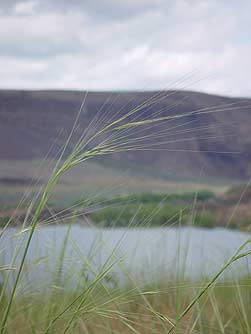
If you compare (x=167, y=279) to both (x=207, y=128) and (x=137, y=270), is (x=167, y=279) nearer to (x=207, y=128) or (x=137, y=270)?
(x=137, y=270)

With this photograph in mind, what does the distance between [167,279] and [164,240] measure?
0.13 m

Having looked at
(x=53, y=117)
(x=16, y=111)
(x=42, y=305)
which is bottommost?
(x=42, y=305)

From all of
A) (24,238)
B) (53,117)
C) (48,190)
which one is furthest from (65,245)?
(53,117)

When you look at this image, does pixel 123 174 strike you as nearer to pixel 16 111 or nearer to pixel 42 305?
pixel 42 305

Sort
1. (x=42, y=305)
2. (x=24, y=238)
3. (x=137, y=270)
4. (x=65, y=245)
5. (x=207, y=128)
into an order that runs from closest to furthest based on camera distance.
→ (x=207, y=128), (x=24, y=238), (x=65, y=245), (x=42, y=305), (x=137, y=270)

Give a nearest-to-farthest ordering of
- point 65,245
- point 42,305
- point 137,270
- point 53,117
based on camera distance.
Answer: point 65,245 < point 42,305 < point 137,270 < point 53,117

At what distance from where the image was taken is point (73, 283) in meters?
1.61

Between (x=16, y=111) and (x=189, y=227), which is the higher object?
(x=16, y=111)

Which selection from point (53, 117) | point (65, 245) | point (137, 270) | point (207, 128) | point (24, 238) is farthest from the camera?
point (53, 117)

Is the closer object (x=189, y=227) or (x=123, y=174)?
(x=123, y=174)

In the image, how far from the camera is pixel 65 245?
5.05ft

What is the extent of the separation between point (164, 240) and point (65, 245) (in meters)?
0.75

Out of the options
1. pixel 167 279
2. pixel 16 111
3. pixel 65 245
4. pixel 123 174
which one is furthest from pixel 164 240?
pixel 16 111

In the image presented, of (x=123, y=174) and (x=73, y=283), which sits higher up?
(x=123, y=174)
